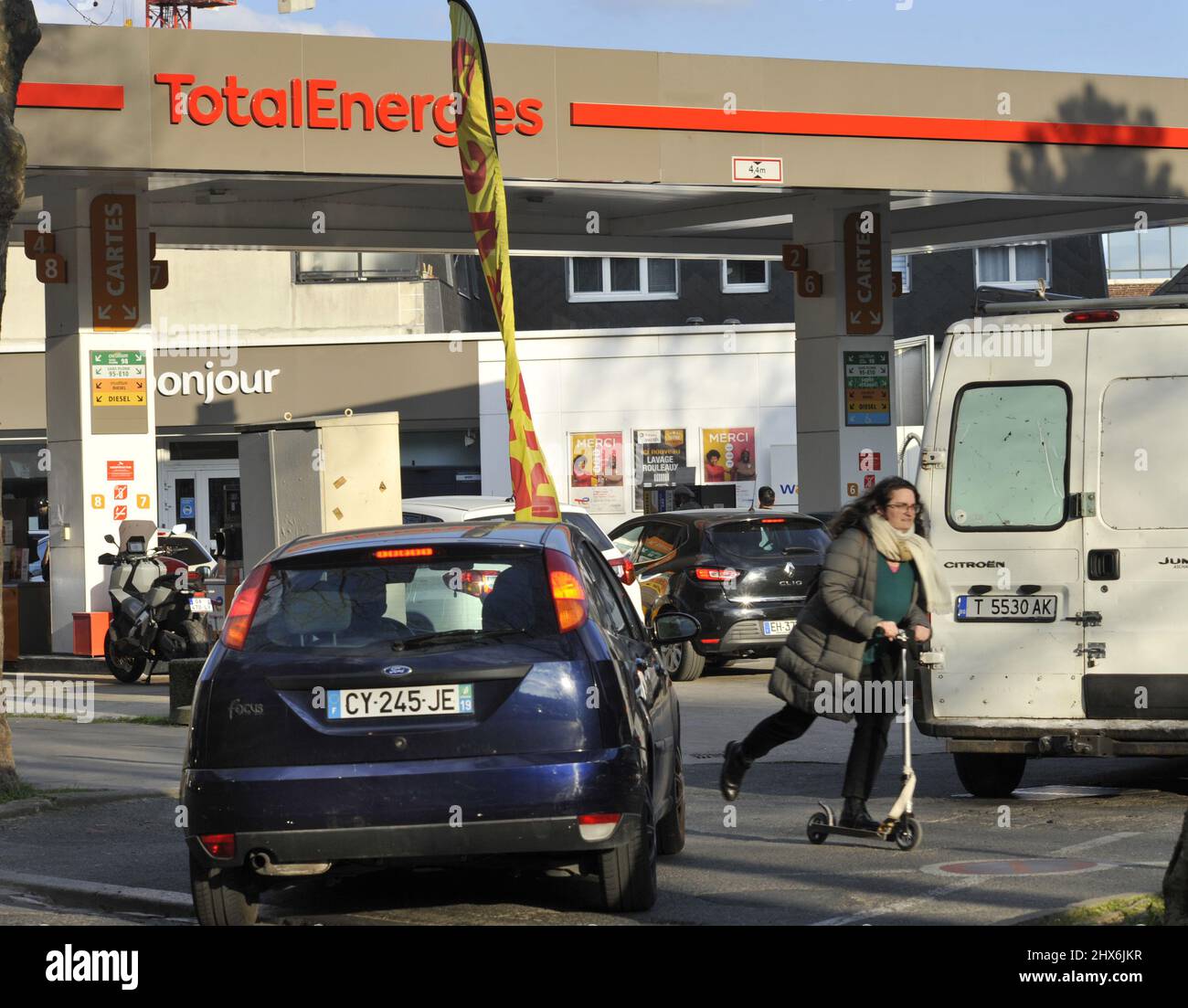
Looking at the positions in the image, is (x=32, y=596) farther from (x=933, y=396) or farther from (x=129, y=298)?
(x=933, y=396)

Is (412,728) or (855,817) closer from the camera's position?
(412,728)

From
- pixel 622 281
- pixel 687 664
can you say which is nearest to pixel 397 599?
pixel 687 664

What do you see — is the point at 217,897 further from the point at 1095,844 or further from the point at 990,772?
the point at 990,772

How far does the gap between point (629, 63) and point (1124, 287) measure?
4355 cm

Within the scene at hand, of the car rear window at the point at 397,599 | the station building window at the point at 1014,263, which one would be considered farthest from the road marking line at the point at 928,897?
the station building window at the point at 1014,263

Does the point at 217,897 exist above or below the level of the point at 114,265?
below

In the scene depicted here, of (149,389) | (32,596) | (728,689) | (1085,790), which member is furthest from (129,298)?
(1085,790)

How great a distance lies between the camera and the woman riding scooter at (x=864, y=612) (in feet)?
28.1

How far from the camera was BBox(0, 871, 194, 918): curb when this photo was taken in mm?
7484

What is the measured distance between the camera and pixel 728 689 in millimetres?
17219

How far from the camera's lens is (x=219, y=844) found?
6.56 m

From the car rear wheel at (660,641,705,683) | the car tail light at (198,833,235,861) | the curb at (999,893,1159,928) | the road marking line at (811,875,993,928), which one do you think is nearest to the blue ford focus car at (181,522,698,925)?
the car tail light at (198,833,235,861)

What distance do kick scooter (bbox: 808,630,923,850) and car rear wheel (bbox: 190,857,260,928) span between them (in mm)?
2817

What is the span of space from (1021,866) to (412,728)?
2.85 meters
